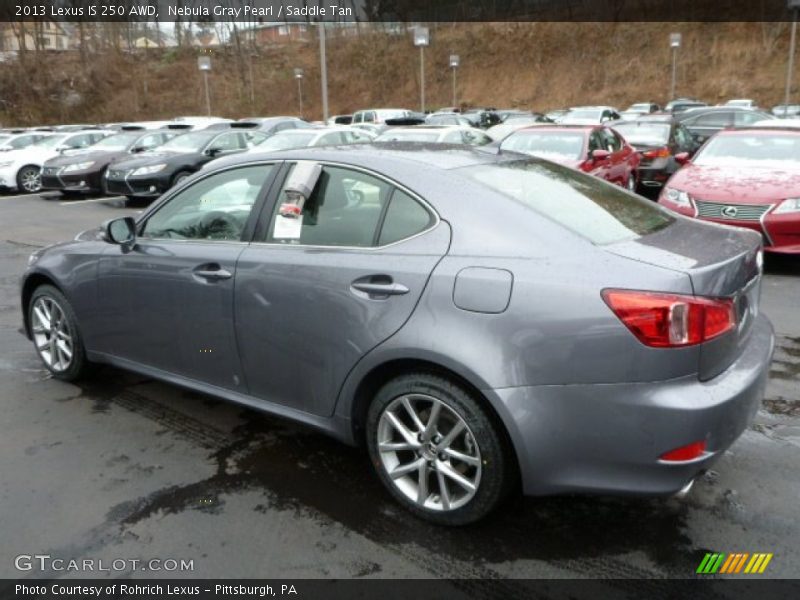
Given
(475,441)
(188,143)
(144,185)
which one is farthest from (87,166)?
(475,441)

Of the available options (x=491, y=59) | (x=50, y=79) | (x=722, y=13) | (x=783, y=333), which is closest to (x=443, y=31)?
(x=491, y=59)

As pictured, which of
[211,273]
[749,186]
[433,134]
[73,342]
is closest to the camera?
[211,273]

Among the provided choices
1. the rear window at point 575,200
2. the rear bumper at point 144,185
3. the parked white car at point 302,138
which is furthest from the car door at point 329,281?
the rear bumper at point 144,185

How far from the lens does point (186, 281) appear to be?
146 inches

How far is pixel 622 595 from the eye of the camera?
8.45 ft

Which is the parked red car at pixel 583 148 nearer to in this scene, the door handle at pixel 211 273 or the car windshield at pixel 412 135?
the car windshield at pixel 412 135

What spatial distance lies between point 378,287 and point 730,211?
5.75m

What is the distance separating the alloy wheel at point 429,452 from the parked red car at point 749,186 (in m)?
5.59

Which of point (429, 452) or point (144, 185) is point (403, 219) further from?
point (144, 185)

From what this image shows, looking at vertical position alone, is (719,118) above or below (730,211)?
above

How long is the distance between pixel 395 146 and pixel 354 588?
213cm

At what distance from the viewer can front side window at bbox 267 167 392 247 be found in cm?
322

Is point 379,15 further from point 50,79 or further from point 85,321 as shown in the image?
point 85,321

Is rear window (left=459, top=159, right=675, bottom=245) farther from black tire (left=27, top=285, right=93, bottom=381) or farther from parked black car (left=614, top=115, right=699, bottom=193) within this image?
parked black car (left=614, top=115, right=699, bottom=193)
